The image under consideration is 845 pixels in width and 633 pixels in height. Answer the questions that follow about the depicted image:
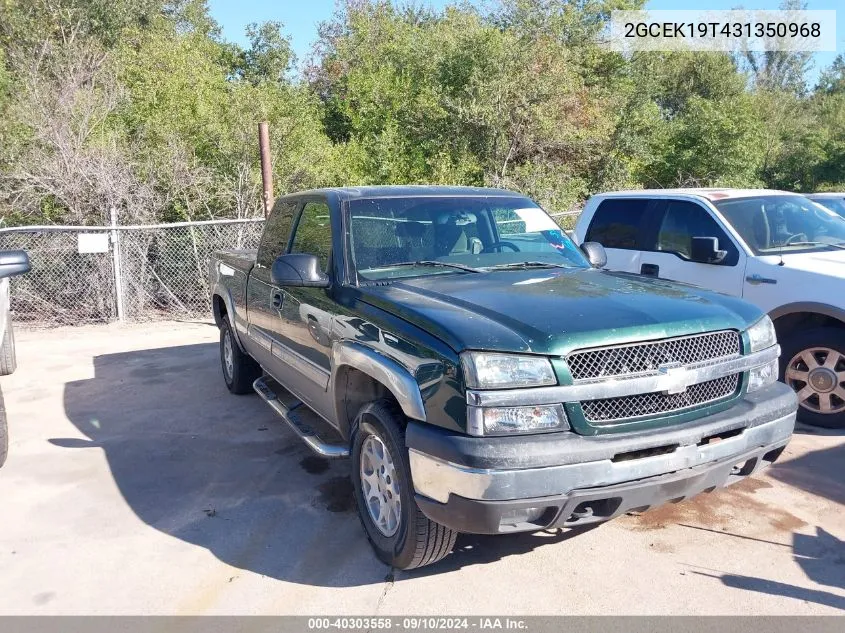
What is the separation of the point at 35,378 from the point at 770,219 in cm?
769

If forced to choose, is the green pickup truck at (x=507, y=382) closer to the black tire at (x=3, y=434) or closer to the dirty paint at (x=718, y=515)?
the dirty paint at (x=718, y=515)

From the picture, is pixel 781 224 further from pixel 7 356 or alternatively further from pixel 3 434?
pixel 7 356

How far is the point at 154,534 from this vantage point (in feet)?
13.2

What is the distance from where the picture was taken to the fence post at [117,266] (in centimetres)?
1041

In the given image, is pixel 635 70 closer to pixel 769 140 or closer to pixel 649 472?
pixel 769 140

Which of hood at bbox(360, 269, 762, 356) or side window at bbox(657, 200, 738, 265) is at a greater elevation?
side window at bbox(657, 200, 738, 265)

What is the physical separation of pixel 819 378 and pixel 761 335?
2.19 m

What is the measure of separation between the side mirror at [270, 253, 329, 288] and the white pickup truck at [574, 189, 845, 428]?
3.39m

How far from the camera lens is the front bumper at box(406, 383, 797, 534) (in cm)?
282

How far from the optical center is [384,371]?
3301 millimetres

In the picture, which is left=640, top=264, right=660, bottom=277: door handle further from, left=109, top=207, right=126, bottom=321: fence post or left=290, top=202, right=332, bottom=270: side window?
left=109, top=207, right=126, bottom=321: fence post

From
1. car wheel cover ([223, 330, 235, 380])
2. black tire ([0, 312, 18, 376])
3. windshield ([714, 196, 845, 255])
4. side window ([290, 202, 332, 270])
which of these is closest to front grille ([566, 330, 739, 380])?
side window ([290, 202, 332, 270])

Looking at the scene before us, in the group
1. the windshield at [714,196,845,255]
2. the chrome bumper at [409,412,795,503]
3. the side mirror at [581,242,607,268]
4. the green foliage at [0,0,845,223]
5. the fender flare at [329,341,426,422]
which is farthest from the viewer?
the green foliage at [0,0,845,223]

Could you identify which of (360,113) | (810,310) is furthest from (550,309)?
(360,113)
